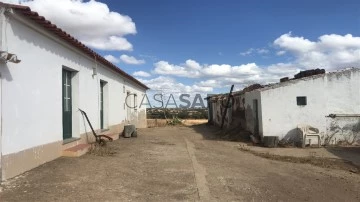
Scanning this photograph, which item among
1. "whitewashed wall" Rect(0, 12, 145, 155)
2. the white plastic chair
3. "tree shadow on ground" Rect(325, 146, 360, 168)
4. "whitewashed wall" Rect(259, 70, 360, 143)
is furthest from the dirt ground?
"whitewashed wall" Rect(259, 70, 360, 143)

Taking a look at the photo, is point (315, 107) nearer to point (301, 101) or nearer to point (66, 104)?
point (301, 101)

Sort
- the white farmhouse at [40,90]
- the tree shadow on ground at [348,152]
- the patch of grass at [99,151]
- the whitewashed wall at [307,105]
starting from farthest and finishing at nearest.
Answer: the whitewashed wall at [307,105] < the tree shadow on ground at [348,152] < the patch of grass at [99,151] < the white farmhouse at [40,90]

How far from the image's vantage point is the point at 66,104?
11102mm

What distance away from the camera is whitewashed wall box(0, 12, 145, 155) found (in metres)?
7.13

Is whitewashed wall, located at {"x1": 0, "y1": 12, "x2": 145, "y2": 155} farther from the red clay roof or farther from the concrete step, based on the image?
the concrete step

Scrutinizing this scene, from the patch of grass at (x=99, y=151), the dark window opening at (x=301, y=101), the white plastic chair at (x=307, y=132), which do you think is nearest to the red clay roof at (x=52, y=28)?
the patch of grass at (x=99, y=151)

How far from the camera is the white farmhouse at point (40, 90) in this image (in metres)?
7.03

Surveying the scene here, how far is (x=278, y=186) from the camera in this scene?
7.54 meters

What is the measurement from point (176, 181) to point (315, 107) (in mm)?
9874

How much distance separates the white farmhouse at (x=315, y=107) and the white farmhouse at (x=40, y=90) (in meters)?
6.84

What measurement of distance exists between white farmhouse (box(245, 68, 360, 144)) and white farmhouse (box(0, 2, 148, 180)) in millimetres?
6841

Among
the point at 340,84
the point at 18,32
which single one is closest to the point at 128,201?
the point at 18,32

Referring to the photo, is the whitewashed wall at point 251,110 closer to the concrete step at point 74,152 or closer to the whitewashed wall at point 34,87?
the whitewashed wall at point 34,87

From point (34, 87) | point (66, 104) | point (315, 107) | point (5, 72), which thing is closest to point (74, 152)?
point (66, 104)
